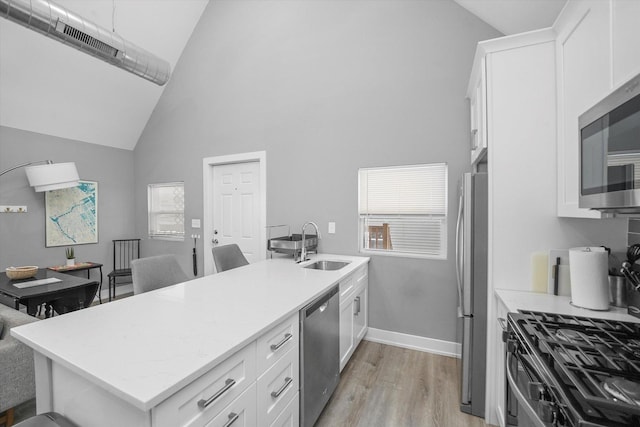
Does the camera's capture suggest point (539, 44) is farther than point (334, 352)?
No

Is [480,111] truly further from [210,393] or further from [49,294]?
[49,294]

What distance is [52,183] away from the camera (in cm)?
367

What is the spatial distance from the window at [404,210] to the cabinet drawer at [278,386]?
1.77 m

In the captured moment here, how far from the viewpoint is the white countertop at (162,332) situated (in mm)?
828

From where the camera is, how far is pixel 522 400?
1.06m

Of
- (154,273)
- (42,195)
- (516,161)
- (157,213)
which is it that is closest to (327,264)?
(154,273)

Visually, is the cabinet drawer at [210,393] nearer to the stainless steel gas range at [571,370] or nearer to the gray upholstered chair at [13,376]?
the stainless steel gas range at [571,370]

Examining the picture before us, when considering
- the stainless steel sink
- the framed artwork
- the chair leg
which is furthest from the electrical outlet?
the stainless steel sink

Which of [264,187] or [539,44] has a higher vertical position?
[539,44]

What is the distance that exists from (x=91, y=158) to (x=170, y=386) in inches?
203

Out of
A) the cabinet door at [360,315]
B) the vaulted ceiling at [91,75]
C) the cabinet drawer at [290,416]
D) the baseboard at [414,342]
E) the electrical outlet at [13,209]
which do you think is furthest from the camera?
the electrical outlet at [13,209]

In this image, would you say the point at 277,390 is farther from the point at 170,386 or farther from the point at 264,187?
the point at 264,187

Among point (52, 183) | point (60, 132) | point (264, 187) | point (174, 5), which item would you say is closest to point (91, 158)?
point (60, 132)

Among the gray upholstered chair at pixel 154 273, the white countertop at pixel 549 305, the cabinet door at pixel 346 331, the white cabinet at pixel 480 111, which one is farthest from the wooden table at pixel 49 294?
the white cabinet at pixel 480 111
